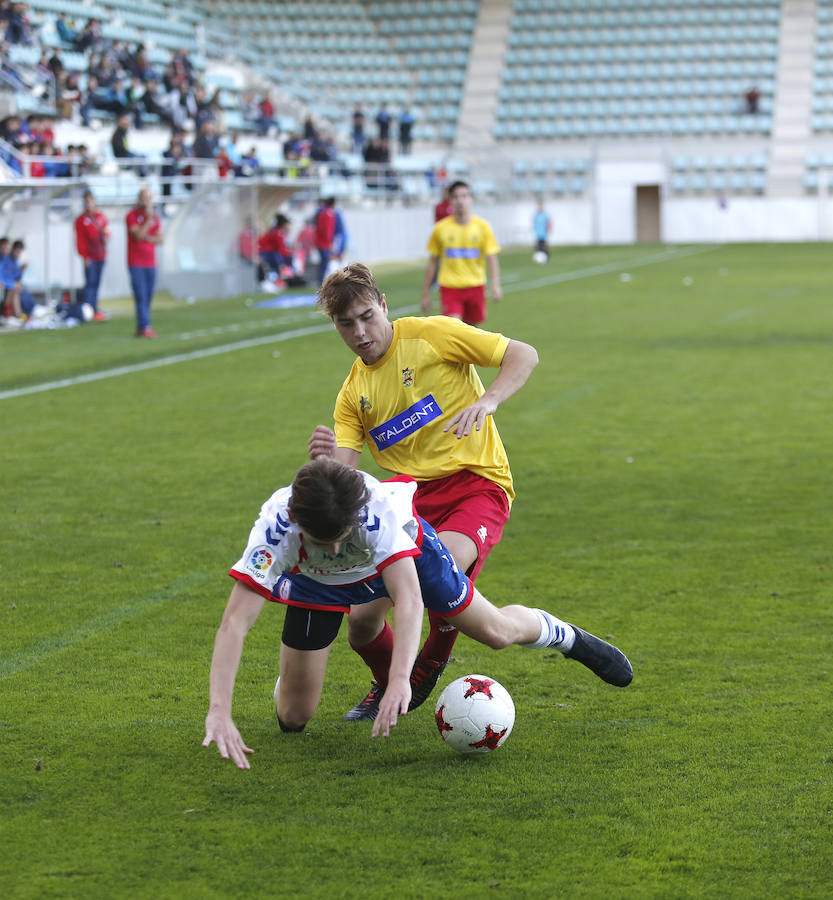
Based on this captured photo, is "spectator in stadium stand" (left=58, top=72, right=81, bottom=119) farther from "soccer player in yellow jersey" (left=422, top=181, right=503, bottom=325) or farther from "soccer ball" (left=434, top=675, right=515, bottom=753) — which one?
"soccer ball" (left=434, top=675, right=515, bottom=753)

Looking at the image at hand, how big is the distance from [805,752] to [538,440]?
607 centimetres

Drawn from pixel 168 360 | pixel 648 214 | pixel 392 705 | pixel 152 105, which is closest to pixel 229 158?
pixel 152 105

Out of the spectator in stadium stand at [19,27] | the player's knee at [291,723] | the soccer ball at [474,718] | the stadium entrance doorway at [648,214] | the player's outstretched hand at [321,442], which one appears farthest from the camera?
the stadium entrance doorway at [648,214]

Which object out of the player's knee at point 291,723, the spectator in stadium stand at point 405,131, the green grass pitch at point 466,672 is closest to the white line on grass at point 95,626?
the green grass pitch at point 466,672

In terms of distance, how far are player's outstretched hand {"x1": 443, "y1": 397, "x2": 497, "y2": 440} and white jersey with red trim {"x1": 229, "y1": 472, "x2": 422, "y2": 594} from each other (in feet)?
1.79

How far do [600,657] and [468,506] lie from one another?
67 centimetres

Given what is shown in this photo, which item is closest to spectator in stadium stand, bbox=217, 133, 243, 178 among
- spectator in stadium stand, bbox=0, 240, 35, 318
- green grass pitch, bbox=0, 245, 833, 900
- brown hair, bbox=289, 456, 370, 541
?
spectator in stadium stand, bbox=0, 240, 35, 318

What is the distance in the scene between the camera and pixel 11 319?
19188 millimetres

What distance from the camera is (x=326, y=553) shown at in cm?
391

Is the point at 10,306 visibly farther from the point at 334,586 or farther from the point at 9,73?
the point at 334,586

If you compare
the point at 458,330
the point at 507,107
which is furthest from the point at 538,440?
the point at 507,107

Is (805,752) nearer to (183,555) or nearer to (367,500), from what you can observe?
(367,500)

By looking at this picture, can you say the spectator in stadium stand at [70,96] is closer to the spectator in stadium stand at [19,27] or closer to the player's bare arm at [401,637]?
the spectator in stadium stand at [19,27]

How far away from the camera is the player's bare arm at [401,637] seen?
140 inches
